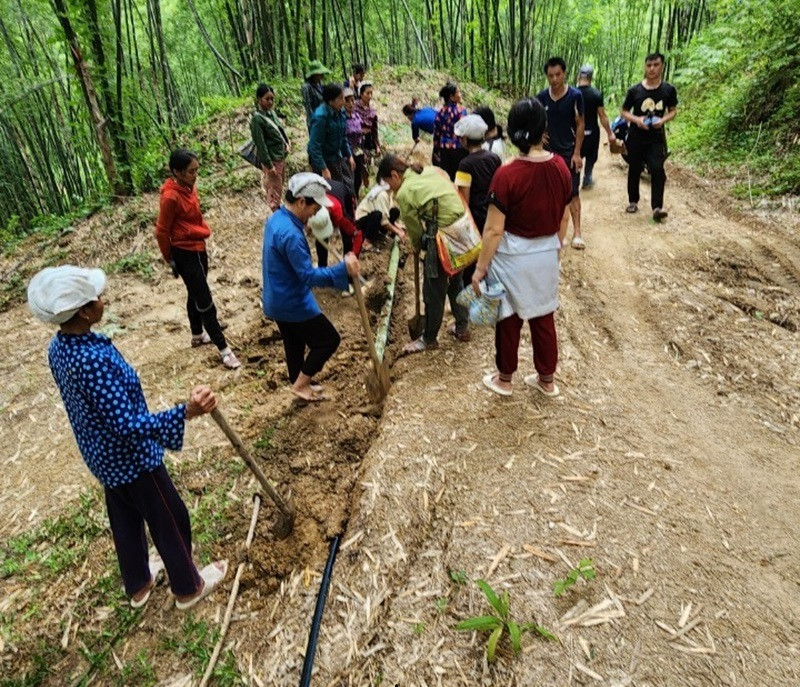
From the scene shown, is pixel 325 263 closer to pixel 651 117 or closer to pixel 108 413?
pixel 108 413

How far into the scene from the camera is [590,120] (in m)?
6.18

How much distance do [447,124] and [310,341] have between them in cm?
296

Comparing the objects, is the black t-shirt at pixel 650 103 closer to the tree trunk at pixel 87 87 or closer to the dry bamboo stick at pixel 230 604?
the dry bamboo stick at pixel 230 604

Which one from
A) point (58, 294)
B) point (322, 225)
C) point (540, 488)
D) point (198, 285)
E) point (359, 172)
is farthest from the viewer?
point (359, 172)

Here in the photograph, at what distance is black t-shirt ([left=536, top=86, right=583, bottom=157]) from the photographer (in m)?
5.03

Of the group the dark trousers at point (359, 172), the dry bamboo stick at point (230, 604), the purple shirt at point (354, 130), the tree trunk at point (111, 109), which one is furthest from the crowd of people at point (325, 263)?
the tree trunk at point (111, 109)

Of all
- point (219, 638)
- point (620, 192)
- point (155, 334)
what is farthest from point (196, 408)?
point (620, 192)

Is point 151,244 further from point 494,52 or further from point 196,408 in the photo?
point 494,52

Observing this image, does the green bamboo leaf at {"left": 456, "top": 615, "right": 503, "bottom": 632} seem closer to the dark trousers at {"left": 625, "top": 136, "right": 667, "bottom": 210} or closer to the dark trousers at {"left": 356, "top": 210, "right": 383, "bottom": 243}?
the dark trousers at {"left": 356, "top": 210, "right": 383, "bottom": 243}

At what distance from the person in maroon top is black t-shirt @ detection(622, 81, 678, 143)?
3508 mm

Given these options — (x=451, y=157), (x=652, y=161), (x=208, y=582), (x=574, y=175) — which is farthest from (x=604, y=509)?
(x=652, y=161)

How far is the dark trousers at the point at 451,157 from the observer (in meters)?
5.32

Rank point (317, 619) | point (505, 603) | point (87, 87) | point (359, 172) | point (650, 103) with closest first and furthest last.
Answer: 1. point (505, 603)
2. point (317, 619)
3. point (650, 103)
4. point (87, 87)
5. point (359, 172)

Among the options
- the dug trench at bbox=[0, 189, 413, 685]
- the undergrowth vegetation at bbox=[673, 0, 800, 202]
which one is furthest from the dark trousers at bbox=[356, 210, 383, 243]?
the undergrowth vegetation at bbox=[673, 0, 800, 202]
